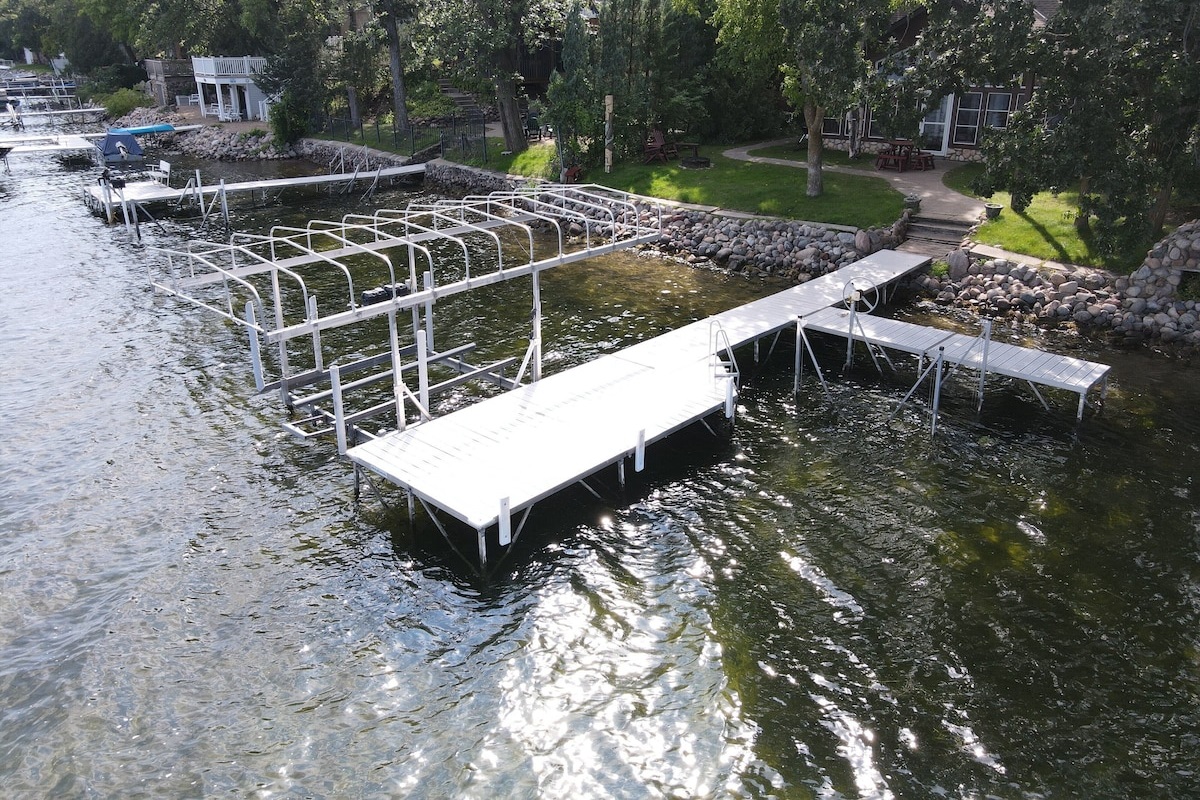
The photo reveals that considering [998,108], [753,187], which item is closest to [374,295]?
[753,187]

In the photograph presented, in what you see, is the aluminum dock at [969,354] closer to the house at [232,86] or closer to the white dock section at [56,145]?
the white dock section at [56,145]

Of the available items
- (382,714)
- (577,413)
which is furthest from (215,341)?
(382,714)

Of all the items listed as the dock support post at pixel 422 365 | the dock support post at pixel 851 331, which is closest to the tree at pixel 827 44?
the dock support post at pixel 851 331

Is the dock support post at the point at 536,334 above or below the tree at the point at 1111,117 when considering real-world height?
below

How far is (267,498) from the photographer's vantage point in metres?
17.2

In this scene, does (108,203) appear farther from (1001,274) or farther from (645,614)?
(1001,274)

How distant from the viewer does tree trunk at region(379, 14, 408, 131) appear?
2016 inches

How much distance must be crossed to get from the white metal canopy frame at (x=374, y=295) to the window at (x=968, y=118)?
14510 mm

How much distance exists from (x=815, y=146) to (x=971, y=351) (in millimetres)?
14823

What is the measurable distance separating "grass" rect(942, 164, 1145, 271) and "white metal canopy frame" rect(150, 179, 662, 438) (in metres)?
12.1

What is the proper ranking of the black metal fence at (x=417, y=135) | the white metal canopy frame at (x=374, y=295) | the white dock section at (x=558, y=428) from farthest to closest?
the black metal fence at (x=417, y=135)
the white metal canopy frame at (x=374, y=295)
the white dock section at (x=558, y=428)

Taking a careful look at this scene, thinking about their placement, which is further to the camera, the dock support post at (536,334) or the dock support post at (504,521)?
the dock support post at (536,334)

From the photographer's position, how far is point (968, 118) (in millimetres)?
38812

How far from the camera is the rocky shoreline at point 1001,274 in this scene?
24.6 meters
